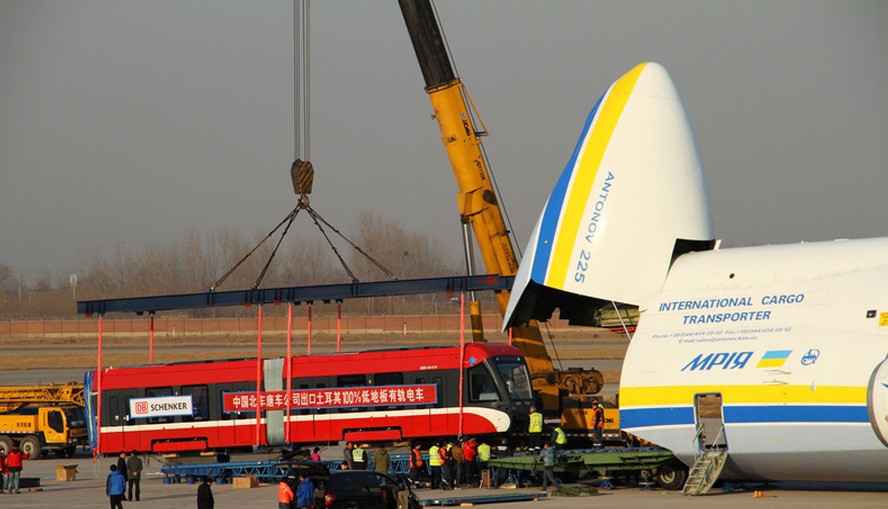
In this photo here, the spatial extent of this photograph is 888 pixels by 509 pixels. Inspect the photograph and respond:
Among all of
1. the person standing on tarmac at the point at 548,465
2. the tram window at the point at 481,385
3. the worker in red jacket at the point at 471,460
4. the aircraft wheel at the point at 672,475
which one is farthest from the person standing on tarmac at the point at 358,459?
the aircraft wheel at the point at 672,475

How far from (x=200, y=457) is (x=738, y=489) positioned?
55.7ft

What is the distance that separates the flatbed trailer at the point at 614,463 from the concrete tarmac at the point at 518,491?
0.48 metres

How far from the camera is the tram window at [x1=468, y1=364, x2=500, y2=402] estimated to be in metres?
34.1

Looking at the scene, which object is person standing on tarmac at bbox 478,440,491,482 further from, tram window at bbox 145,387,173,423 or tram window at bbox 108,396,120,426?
tram window at bbox 108,396,120,426

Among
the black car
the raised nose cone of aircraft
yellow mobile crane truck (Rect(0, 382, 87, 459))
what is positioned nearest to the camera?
the black car

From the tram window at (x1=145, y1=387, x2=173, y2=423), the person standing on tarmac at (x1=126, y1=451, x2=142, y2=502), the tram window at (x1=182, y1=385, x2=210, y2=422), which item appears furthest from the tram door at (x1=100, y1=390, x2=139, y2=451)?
the person standing on tarmac at (x1=126, y1=451, x2=142, y2=502)

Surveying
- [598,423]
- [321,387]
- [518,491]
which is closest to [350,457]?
[321,387]

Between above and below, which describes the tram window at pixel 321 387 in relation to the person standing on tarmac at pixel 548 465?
above

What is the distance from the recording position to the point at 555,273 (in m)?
30.7

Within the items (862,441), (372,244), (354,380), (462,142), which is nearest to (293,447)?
(354,380)

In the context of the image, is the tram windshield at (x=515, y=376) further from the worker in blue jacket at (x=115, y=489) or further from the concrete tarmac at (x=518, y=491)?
the worker in blue jacket at (x=115, y=489)

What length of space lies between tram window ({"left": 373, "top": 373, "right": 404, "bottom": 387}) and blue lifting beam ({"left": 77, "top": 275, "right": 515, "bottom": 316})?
2400 millimetres

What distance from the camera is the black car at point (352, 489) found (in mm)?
24234

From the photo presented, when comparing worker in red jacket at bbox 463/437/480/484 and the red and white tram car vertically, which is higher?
the red and white tram car
